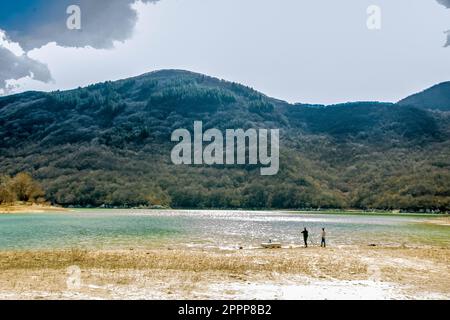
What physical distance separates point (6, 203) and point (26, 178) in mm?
15046

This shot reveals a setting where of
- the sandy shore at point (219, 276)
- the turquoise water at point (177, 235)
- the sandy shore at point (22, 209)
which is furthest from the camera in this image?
the sandy shore at point (22, 209)

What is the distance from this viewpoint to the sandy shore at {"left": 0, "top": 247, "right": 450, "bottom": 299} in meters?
20.1

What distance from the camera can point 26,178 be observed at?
15512cm

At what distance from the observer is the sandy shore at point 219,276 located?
65.9ft

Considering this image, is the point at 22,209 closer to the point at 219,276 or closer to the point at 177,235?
the point at 177,235

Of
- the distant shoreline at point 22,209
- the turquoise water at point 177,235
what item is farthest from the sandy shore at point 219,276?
the distant shoreline at point 22,209

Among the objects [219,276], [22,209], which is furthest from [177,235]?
[22,209]

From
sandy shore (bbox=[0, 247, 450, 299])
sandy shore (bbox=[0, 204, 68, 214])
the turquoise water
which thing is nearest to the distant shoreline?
sandy shore (bbox=[0, 204, 68, 214])

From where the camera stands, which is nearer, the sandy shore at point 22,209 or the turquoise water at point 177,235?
the turquoise water at point 177,235

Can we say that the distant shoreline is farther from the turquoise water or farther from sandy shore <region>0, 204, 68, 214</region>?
the turquoise water

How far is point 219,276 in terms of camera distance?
2561cm

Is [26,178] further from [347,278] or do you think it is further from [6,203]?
[347,278]

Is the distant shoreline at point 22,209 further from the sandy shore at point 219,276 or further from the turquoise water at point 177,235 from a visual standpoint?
the sandy shore at point 219,276
